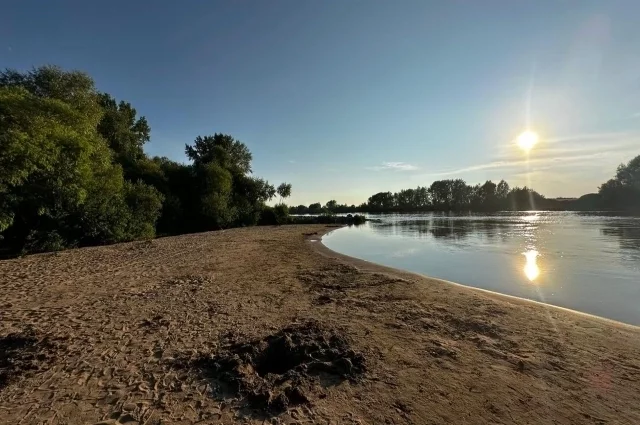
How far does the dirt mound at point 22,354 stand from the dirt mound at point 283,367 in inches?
94.7

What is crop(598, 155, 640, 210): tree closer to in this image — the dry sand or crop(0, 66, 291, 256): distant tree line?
the dry sand

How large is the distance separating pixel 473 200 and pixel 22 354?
500 ft

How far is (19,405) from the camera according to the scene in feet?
12.3

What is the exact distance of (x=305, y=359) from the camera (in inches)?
191

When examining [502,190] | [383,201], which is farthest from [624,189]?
[383,201]

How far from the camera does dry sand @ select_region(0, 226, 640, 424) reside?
371cm

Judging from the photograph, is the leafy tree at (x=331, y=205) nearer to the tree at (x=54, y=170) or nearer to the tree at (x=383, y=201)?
the tree at (x=383, y=201)

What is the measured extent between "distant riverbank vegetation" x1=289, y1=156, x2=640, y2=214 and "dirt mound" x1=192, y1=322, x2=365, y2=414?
117206 mm

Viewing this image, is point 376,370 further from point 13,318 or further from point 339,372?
point 13,318

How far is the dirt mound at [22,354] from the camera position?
14.6ft

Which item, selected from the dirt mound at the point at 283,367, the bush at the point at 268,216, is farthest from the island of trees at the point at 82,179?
the dirt mound at the point at 283,367

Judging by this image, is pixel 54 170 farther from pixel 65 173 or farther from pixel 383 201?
pixel 383 201

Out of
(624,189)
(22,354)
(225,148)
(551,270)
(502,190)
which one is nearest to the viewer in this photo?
(22,354)

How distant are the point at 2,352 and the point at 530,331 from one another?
31.3 feet
